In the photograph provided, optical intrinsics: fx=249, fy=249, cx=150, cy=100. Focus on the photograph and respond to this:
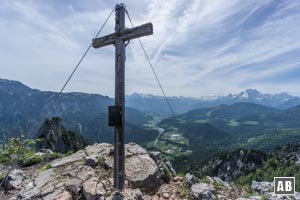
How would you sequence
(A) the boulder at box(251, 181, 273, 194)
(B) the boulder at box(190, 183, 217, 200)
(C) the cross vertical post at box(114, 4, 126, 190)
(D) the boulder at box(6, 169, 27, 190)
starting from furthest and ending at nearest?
(A) the boulder at box(251, 181, 273, 194)
(D) the boulder at box(6, 169, 27, 190)
(B) the boulder at box(190, 183, 217, 200)
(C) the cross vertical post at box(114, 4, 126, 190)

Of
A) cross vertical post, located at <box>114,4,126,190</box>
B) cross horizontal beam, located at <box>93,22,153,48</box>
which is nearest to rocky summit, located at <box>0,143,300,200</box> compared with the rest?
cross vertical post, located at <box>114,4,126,190</box>

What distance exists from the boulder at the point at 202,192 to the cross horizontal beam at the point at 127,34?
7.14 metres

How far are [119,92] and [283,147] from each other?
179 metres

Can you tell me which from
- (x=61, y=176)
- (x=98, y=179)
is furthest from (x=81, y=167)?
(x=98, y=179)

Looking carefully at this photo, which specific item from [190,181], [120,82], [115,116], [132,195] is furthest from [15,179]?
[190,181]

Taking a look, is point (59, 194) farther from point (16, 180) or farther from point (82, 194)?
point (16, 180)

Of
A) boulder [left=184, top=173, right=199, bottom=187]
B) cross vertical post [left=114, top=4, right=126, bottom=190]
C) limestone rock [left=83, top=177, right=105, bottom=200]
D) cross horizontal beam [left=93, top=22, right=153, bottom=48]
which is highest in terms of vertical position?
cross horizontal beam [left=93, top=22, right=153, bottom=48]

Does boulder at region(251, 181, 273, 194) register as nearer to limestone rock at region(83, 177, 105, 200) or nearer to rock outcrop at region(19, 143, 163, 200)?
rock outcrop at region(19, 143, 163, 200)

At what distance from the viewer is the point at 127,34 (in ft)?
30.5

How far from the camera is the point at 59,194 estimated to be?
10328 millimetres

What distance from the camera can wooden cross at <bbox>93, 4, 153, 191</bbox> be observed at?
9055 mm

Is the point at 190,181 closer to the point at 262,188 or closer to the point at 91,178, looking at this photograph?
the point at 91,178

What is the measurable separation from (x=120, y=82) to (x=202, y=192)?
20.0 ft

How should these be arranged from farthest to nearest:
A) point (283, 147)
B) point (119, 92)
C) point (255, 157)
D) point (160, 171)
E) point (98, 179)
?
point (283, 147)
point (255, 157)
point (160, 171)
point (98, 179)
point (119, 92)
